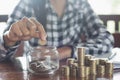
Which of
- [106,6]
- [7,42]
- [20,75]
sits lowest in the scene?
[20,75]

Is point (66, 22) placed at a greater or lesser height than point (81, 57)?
greater

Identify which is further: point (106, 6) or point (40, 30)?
point (106, 6)

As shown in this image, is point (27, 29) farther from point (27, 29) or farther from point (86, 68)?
point (86, 68)

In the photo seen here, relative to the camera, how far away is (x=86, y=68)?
100 centimetres

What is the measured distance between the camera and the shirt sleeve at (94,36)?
1.41 meters

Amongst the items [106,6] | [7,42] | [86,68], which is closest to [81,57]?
[86,68]

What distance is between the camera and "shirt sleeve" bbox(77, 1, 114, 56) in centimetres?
141

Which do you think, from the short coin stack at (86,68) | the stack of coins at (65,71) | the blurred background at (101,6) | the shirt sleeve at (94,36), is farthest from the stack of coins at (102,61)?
the blurred background at (101,6)

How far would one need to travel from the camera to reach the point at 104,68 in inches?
40.8

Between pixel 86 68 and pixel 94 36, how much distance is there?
639mm

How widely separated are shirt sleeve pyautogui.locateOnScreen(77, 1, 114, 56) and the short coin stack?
13.6 inches

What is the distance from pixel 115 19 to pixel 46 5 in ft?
2.85

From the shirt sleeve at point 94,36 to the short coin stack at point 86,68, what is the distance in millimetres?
345

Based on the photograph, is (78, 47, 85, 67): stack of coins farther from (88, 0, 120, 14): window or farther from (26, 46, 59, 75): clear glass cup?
(88, 0, 120, 14): window
